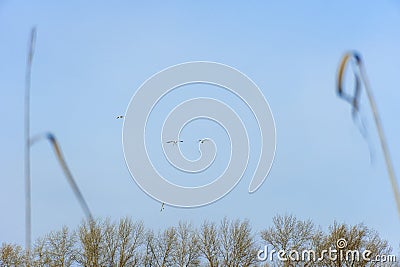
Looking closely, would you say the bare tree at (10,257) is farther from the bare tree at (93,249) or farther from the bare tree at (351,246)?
the bare tree at (351,246)

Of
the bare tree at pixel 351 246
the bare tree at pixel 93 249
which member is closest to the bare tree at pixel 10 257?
the bare tree at pixel 93 249

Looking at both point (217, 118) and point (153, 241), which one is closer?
point (217, 118)

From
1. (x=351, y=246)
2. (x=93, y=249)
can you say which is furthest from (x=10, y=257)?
(x=351, y=246)

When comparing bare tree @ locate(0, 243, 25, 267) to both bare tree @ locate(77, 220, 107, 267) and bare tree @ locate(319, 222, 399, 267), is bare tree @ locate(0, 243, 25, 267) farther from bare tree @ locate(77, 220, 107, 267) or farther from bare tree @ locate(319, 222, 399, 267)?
bare tree @ locate(319, 222, 399, 267)

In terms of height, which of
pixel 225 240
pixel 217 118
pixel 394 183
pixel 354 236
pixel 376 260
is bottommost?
pixel 394 183

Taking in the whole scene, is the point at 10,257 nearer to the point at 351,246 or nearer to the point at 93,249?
the point at 93,249

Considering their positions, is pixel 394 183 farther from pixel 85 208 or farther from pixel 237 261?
pixel 237 261

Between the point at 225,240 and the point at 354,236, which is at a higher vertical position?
the point at 225,240

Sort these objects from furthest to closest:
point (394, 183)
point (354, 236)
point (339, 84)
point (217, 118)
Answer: point (354, 236) → point (217, 118) → point (394, 183) → point (339, 84)

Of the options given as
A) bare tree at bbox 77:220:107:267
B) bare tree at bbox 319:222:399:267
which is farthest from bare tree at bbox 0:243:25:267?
bare tree at bbox 319:222:399:267

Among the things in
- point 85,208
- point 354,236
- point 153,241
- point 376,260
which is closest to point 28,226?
point 85,208

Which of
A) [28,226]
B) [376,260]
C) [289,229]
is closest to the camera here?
[28,226]

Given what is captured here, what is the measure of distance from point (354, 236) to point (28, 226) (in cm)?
2385

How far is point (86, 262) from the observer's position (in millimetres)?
27297
